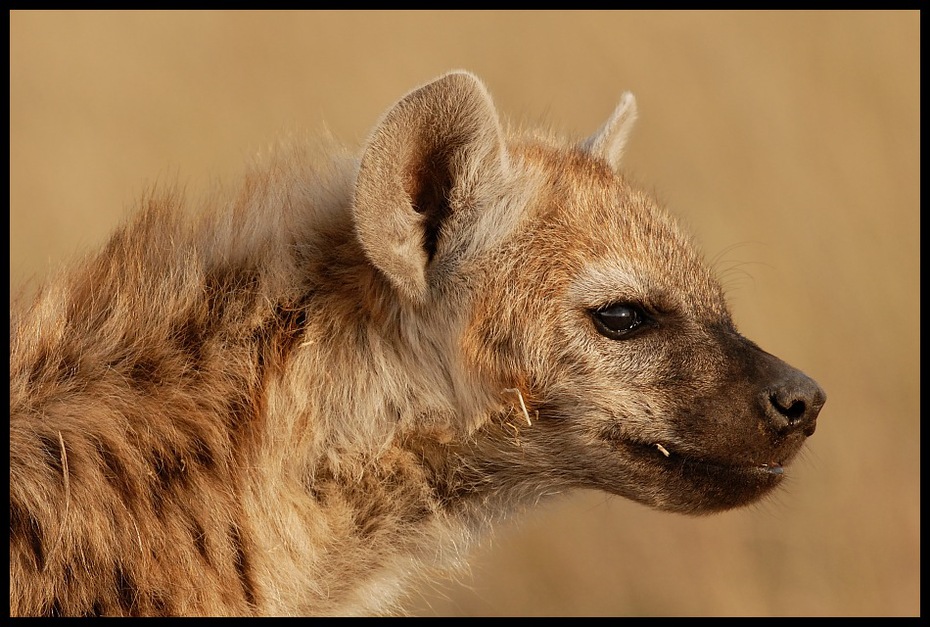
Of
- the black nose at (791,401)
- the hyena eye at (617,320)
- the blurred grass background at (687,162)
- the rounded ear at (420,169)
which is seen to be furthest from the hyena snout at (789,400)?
the blurred grass background at (687,162)

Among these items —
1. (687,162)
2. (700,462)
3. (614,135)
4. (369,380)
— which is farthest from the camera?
(687,162)

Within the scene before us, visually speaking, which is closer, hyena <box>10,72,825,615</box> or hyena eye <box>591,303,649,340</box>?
hyena <box>10,72,825,615</box>

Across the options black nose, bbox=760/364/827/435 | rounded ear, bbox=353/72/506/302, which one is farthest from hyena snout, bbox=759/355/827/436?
rounded ear, bbox=353/72/506/302

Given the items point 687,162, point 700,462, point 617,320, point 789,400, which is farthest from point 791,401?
point 687,162

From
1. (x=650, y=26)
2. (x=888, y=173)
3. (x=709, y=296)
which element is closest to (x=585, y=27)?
(x=650, y=26)

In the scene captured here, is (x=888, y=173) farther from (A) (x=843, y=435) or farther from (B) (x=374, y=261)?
(B) (x=374, y=261)

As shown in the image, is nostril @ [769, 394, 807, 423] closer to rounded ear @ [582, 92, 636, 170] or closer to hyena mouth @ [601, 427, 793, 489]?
hyena mouth @ [601, 427, 793, 489]

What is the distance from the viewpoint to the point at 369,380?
216cm

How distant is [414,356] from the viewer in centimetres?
220

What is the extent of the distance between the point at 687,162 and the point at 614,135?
2508 millimetres

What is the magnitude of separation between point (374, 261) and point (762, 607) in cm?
284

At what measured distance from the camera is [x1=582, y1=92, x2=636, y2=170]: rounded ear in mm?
2820

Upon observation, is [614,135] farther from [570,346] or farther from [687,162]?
[687,162]

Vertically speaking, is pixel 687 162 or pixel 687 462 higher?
pixel 687 162
